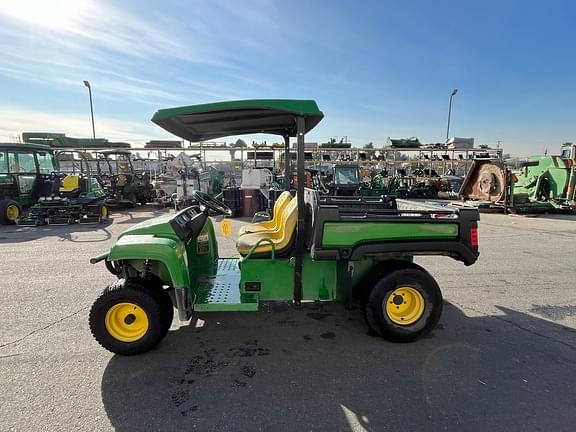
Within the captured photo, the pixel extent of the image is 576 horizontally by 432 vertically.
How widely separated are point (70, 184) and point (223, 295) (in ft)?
31.2

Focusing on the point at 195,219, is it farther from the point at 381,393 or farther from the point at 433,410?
the point at 433,410

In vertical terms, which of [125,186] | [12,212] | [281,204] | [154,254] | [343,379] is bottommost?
[343,379]

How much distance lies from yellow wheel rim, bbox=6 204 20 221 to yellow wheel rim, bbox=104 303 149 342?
940cm

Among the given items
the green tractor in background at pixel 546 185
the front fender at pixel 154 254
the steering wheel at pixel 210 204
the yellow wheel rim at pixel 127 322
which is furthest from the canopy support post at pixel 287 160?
the green tractor in background at pixel 546 185

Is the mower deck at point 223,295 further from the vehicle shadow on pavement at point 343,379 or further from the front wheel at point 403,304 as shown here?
the front wheel at point 403,304

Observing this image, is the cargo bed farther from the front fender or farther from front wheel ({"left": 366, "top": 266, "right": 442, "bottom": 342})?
the front fender

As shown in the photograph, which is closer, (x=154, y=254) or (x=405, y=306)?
(x=154, y=254)

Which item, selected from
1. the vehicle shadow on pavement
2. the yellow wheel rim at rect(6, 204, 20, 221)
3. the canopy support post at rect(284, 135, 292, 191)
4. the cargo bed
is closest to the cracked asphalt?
the vehicle shadow on pavement

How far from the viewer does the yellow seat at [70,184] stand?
1013 cm

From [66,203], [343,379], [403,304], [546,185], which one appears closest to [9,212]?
[66,203]

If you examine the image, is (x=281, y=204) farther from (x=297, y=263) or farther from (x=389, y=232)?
(x=389, y=232)

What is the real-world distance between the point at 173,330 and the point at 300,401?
1.59 m

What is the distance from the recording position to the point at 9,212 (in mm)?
9547

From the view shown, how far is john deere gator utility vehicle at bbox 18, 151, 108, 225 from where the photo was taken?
950 centimetres
